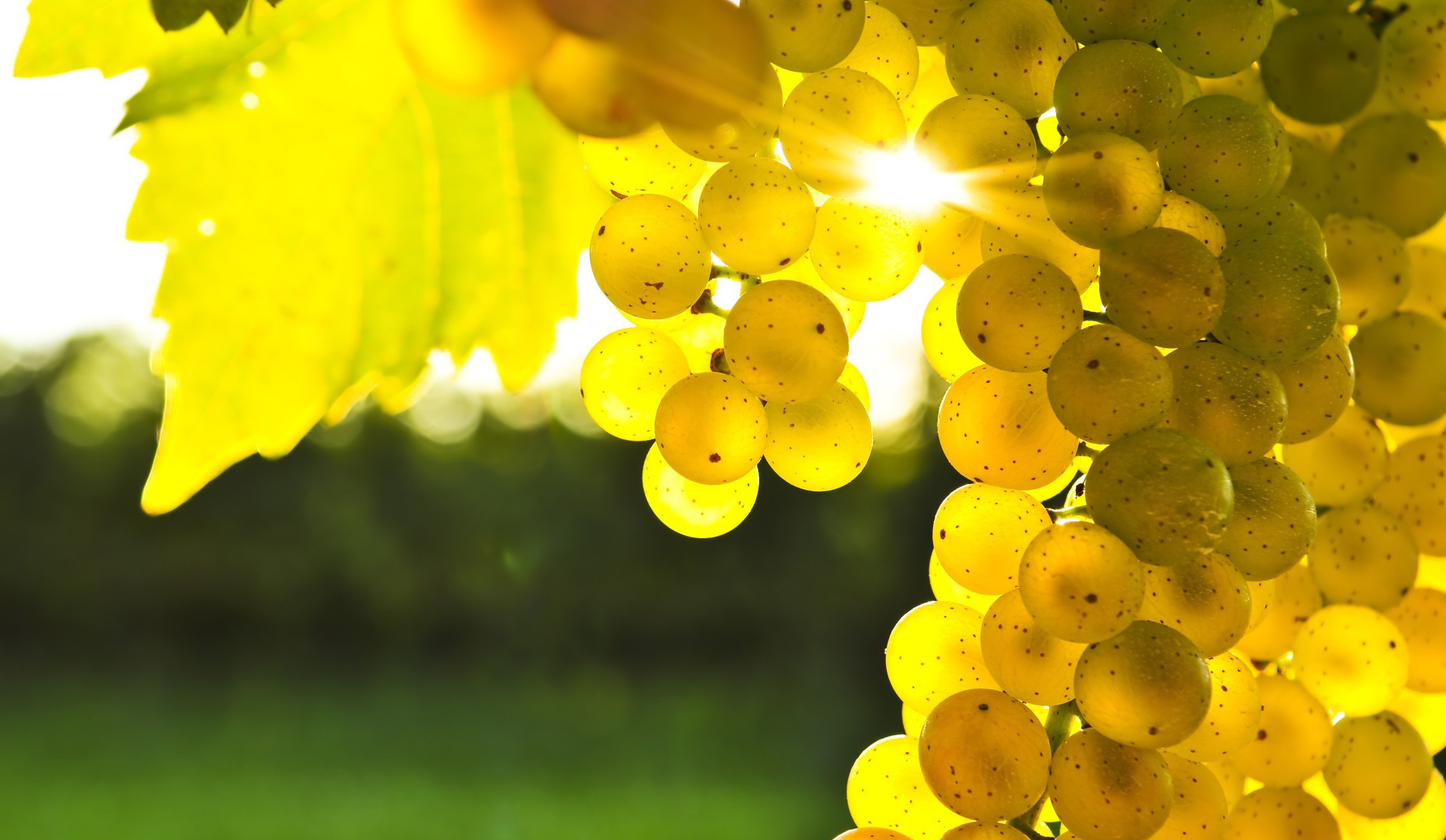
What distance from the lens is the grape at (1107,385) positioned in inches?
10.7

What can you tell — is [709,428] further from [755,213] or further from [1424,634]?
[1424,634]

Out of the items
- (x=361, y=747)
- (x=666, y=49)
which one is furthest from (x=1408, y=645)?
(x=361, y=747)

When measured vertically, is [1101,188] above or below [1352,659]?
above

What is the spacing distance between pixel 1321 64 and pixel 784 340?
0.68 feet

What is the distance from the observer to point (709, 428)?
0.96ft

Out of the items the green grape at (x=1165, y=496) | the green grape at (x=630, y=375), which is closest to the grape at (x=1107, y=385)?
the green grape at (x=1165, y=496)

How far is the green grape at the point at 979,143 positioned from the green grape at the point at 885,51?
0.02 metres

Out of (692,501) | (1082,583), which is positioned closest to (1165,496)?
(1082,583)

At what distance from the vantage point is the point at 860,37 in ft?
0.98

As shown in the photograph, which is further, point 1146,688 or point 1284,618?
point 1284,618

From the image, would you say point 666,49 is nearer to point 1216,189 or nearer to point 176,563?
point 1216,189

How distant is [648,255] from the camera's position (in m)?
0.29

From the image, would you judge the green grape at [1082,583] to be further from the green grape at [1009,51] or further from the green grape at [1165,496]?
the green grape at [1009,51]

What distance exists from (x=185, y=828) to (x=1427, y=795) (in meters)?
3.97
